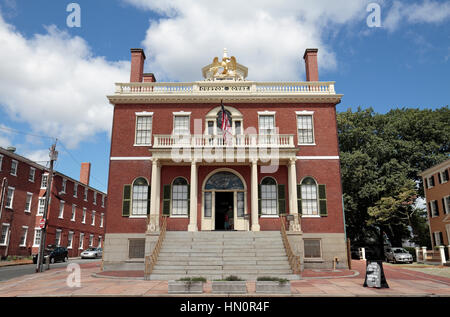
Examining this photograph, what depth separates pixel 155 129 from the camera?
2198 centimetres

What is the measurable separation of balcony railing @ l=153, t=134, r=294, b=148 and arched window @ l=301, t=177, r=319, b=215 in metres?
2.61

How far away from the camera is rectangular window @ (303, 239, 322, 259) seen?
20.1 metres

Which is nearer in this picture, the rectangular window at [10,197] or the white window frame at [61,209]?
the rectangular window at [10,197]

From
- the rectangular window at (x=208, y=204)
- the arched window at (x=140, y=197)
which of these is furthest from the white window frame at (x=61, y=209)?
the rectangular window at (x=208, y=204)

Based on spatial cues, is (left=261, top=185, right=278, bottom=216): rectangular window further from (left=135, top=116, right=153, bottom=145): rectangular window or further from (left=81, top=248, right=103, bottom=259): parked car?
(left=81, top=248, right=103, bottom=259): parked car

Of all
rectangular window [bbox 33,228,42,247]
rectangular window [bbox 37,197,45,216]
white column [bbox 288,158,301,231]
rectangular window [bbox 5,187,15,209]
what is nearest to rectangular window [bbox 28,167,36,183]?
rectangular window [bbox 37,197,45,216]

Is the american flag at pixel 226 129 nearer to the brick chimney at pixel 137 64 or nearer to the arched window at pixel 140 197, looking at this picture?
the arched window at pixel 140 197

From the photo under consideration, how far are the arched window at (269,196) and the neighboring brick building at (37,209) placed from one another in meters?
18.6

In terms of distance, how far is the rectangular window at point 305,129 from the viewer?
71.6 ft
